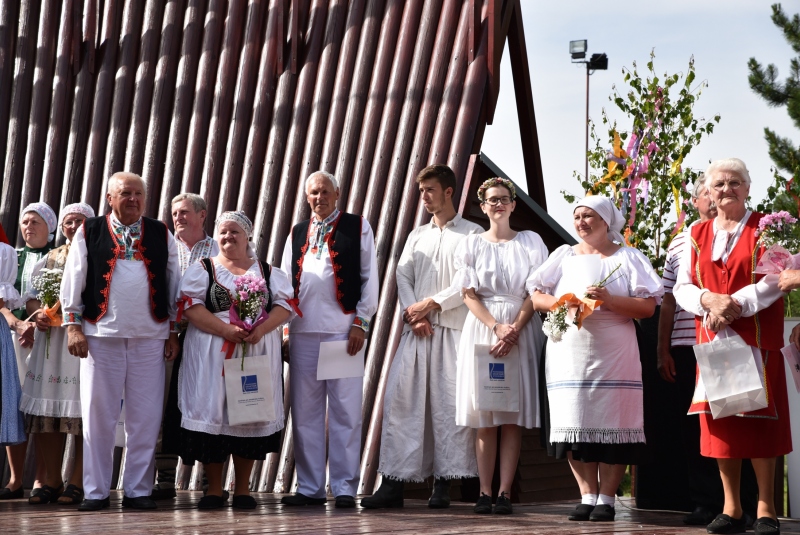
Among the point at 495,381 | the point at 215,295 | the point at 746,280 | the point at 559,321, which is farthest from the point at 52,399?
the point at 746,280

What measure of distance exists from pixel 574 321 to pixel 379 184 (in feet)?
7.81

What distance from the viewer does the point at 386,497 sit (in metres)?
A: 5.34

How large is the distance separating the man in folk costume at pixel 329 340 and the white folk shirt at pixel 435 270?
8.4 inches

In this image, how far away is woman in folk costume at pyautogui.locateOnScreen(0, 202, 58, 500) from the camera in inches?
232

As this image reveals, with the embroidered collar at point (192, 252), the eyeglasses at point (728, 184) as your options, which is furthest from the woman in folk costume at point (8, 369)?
the eyeglasses at point (728, 184)

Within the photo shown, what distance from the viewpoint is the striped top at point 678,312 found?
500cm

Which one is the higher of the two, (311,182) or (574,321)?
(311,182)

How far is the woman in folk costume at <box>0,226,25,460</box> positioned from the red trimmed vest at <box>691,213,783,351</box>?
359 centimetres

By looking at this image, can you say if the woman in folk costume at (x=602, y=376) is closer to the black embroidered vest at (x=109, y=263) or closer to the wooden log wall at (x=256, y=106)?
the wooden log wall at (x=256, y=106)

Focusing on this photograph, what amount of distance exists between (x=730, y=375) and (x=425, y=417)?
1.74m

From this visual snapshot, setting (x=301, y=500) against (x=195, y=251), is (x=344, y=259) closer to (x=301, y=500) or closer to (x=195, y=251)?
(x=195, y=251)

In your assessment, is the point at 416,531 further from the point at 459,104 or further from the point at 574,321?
the point at 459,104

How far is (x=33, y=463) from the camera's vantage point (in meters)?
6.89

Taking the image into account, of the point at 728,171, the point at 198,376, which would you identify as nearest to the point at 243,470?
the point at 198,376
